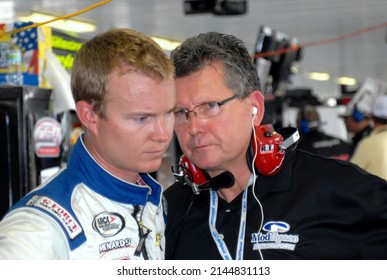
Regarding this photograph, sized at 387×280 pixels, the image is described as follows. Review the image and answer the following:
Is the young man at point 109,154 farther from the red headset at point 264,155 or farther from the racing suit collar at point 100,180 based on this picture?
the red headset at point 264,155

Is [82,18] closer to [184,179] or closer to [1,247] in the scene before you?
[184,179]

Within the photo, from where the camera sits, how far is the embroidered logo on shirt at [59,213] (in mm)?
1699

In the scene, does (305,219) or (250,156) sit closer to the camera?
(305,219)

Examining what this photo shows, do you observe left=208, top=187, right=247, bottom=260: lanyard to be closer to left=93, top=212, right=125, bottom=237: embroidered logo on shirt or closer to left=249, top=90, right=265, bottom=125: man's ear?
left=249, top=90, right=265, bottom=125: man's ear

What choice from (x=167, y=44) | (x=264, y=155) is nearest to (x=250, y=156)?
(x=264, y=155)

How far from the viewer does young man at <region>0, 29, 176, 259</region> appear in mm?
1720

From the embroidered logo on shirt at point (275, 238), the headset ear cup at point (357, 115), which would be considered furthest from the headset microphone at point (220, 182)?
the headset ear cup at point (357, 115)

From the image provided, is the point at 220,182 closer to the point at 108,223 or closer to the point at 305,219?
the point at 305,219

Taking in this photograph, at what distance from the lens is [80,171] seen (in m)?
1.86

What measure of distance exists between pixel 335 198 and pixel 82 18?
367 inches

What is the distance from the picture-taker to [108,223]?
1809mm

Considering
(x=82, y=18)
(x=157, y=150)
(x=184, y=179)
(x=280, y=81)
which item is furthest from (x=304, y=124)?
(x=157, y=150)

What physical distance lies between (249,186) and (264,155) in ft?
0.45

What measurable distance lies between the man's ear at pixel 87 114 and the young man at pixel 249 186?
1.52ft
